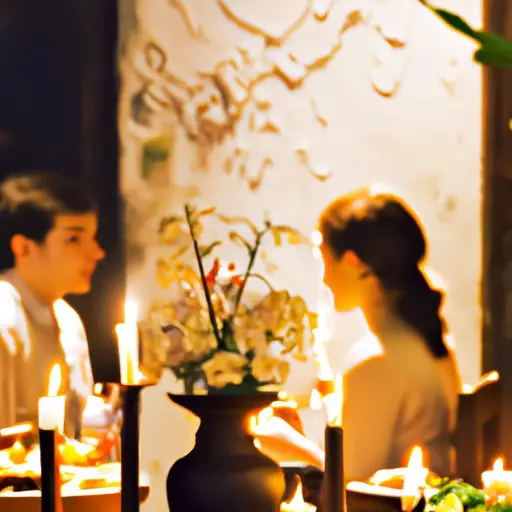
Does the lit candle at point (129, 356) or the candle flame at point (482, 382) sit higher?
the lit candle at point (129, 356)

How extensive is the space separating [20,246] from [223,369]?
3.44 feet

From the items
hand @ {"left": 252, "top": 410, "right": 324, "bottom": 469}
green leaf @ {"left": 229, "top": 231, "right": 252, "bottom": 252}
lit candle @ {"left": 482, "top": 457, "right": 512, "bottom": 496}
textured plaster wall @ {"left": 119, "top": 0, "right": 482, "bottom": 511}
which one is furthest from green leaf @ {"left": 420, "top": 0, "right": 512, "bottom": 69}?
textured plaster wall @ {"left": 119, "top": 0, "right": 482, "bottom": 511}

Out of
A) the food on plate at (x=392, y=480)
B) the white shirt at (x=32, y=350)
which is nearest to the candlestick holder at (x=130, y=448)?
the food on plate at (x=392, y=480)

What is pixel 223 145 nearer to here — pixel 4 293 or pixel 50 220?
pixel 50 220

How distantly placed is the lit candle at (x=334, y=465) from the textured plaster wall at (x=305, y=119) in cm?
100

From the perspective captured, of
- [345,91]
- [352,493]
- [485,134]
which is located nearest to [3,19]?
[345,91]

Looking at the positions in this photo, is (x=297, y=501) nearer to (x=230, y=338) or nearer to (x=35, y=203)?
(x=230, y=338)

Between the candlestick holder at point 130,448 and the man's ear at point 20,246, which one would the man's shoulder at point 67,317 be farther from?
the candlestick holder at point 130,448

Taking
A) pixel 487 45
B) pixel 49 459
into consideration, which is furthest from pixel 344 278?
pixel 487 45

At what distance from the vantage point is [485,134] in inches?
83.6

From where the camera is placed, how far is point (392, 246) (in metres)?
2.09

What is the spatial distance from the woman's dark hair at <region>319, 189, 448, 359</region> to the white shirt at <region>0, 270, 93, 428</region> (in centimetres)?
67

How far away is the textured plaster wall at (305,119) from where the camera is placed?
2.08 meters

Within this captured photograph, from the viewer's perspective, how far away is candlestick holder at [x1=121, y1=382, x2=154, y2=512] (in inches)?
44.2
